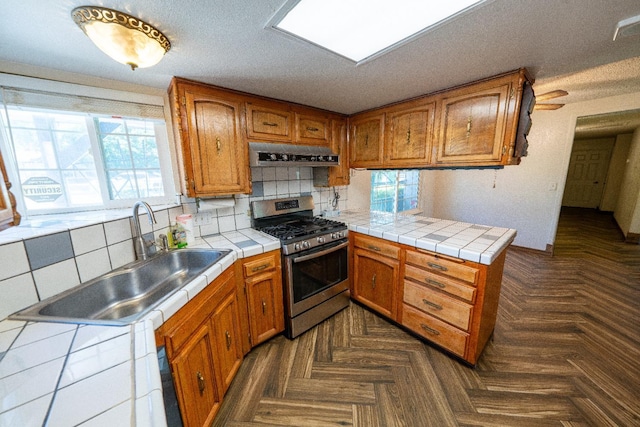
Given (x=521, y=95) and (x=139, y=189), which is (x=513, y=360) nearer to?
(x=521, y=95)

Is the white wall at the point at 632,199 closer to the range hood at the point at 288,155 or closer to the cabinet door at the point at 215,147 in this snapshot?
the range hood at the point at 288,155

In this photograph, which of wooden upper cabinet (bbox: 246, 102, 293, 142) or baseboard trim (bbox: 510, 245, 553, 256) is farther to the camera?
baseboard trim (bbox: 510, 245, 553, 256)

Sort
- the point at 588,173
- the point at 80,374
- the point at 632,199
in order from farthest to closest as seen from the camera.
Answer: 1. the point at 588,173
2. the point at 632,199
3. the point at 80,374

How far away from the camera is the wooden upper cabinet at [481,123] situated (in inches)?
61.2

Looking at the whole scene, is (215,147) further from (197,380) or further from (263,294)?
(197,380)

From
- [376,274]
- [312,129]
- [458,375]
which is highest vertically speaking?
[312,129]

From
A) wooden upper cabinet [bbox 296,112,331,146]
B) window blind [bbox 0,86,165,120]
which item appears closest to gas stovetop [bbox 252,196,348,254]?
wooden upper cabinet [bbox 296,112,331,146]

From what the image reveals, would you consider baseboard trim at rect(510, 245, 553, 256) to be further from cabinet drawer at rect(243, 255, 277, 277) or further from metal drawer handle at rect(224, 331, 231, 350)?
metal drawer handle at rect(224, 331, 231, 350)

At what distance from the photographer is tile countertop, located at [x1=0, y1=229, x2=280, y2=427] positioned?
0.48 meters

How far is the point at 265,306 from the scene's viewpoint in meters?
1.77

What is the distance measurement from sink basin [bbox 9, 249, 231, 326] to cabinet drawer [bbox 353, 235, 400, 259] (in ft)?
4.08

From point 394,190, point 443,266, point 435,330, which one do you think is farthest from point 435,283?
point 394,190

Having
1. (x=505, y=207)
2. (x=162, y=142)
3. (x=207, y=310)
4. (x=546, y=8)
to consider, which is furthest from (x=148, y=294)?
(x=505, y=207)

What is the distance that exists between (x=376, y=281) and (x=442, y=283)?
2.05 feet
